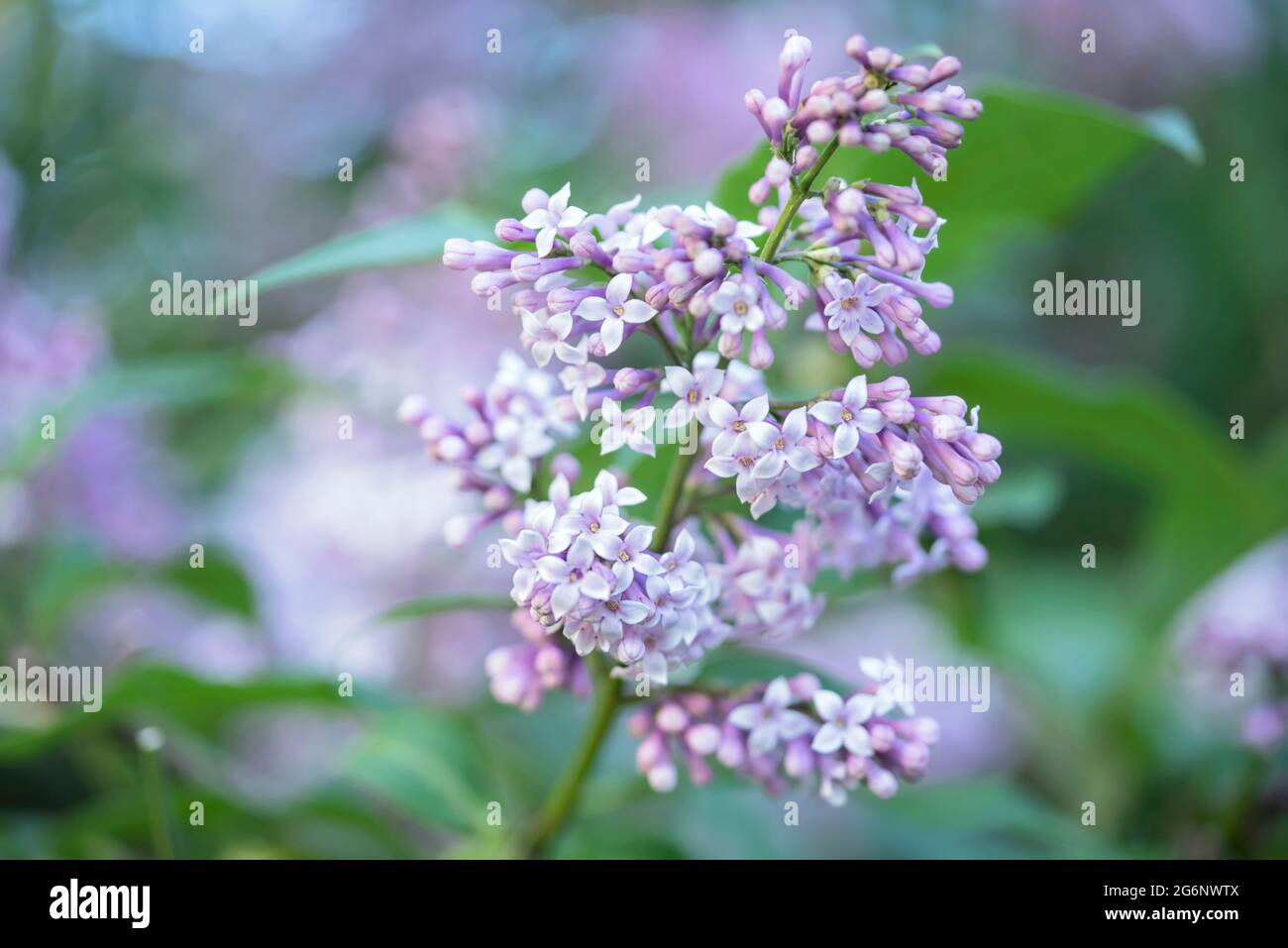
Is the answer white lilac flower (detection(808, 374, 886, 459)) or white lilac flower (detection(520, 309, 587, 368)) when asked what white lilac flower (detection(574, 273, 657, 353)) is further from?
white lilac flower (detection(808, 374, 886, 459))

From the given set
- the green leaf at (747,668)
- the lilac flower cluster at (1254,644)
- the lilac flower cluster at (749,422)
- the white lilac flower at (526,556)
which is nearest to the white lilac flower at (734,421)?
the lilac flower cluster at (749,422)

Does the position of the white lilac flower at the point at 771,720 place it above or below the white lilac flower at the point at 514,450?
below

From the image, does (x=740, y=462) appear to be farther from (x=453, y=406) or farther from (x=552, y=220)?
(x=453, y=406)

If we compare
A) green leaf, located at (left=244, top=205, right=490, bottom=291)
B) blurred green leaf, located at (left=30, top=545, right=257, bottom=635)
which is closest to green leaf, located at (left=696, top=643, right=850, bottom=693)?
green leaf, located at (left=244, top=205, right=490, bottom=291)

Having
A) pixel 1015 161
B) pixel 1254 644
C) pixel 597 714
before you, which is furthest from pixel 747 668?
pixel 1254 644

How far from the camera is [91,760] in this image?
4.82 feet

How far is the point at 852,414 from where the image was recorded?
719mm

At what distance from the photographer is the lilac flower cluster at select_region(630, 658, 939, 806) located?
2.51 feet

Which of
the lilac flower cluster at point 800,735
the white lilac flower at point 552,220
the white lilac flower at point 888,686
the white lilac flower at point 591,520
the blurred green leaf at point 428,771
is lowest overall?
the blurred green leaf at point 428,771

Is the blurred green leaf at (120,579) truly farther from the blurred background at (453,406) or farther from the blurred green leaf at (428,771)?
the blurred green leaf at (428,771)

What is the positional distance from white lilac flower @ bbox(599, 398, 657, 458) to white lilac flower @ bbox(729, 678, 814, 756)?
0.18 metres

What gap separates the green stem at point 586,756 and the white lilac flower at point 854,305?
298mm

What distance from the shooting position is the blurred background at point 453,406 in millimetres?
1197

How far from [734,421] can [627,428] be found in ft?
0.24
